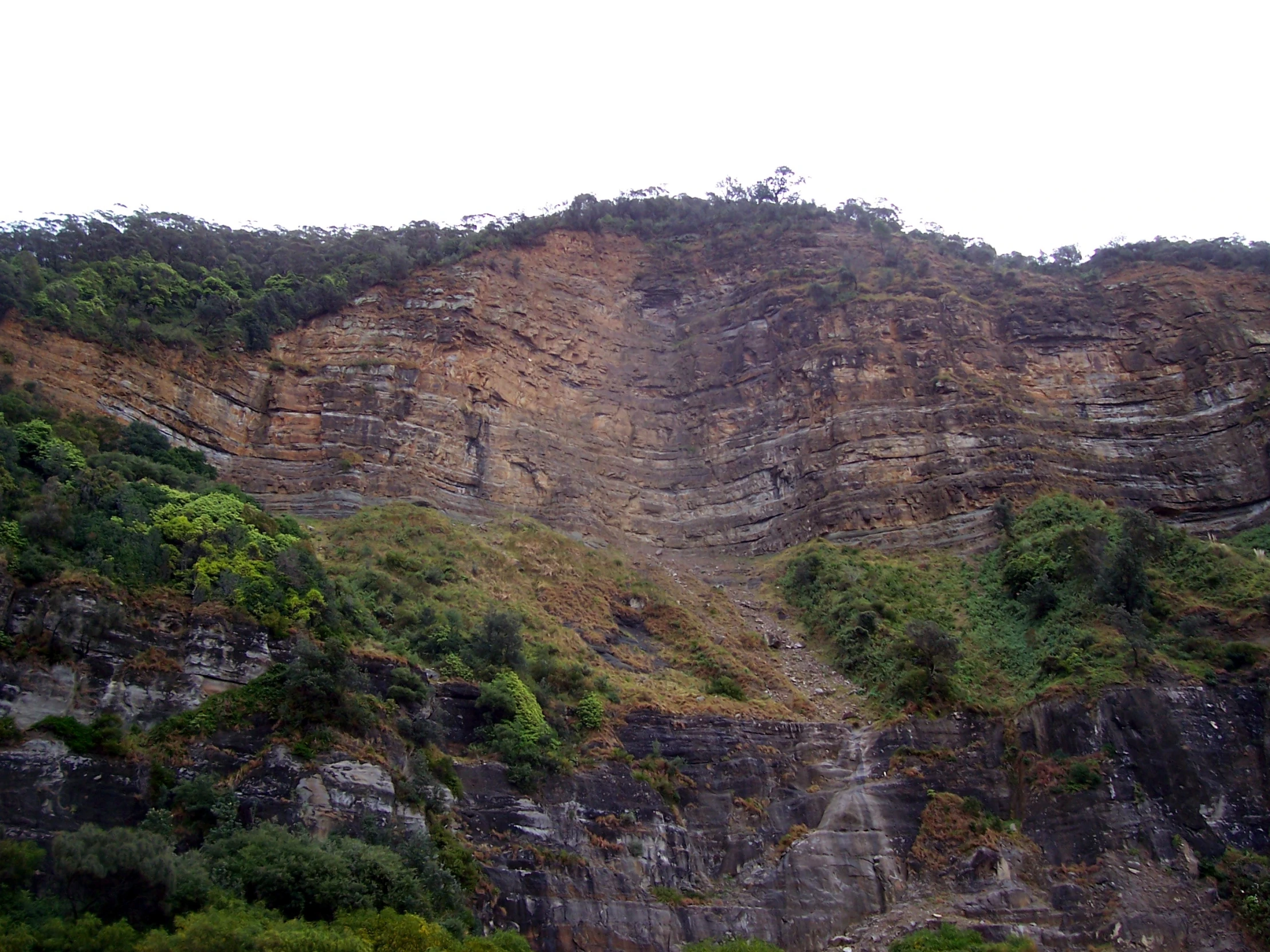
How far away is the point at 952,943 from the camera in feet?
70.8

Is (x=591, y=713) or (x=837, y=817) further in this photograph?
(x=591, y=713)

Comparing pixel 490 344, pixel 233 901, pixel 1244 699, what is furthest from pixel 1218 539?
pixel 233 901

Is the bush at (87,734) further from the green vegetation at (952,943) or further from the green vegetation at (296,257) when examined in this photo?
the green vegetation at (296,257)

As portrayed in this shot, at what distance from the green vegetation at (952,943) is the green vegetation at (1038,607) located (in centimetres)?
522

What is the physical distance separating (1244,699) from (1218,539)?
557 inches

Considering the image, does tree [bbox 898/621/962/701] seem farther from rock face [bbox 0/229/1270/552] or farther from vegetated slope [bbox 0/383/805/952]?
rock face [bbox 0/229/1270/552]

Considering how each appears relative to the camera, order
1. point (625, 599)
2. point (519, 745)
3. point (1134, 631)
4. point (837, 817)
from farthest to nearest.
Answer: point (625, 599), point (1134, 631), point (837, 817), point (519, 745)

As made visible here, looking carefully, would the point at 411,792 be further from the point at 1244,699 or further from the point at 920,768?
the point at 1244,699

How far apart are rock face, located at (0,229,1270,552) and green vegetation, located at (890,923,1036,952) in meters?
20.0

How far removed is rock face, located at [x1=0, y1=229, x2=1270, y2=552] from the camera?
39.4 metres

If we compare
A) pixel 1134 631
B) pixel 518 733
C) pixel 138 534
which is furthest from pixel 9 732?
pixel 1134 631

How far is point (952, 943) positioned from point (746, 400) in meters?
31.0

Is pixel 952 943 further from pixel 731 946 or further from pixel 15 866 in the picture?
pixel 15 866

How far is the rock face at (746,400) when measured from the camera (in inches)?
1550
